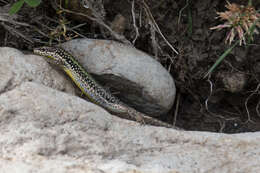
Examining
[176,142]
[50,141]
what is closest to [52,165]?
[50,141]

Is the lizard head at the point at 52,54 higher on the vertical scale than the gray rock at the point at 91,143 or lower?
higher

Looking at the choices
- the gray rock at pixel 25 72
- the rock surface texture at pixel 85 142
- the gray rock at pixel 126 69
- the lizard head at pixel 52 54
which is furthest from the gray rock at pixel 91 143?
the gray rock at pixel 126 69

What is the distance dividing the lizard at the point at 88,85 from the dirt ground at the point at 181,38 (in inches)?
12.1

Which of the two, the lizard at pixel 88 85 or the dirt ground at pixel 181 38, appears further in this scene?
the dirt ground at pixel 181 38

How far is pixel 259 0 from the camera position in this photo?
3580 mm

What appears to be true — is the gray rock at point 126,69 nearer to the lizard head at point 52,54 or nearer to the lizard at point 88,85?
the lizard at point 88,85

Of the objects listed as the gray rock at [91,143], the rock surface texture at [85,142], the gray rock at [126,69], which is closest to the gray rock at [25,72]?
the rock surface texture at [85,142]

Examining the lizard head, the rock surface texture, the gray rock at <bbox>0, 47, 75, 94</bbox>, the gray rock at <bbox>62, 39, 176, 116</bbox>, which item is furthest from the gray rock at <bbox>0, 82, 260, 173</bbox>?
the gray rock at <bbox>62, 39, 176, 116</bbox>

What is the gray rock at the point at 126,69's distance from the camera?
383cm

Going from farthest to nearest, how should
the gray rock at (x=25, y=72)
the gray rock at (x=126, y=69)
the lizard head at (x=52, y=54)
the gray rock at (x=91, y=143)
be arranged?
1. the gray rock at (x=126, y=69)
2. the lizard head at (x=52, y=54)
3. the gray rock at (x=25, y=72)
4. the gray rock at (x=91, y=143)

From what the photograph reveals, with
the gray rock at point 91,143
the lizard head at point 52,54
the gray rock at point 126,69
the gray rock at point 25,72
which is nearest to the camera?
the gray rock at point 91,143

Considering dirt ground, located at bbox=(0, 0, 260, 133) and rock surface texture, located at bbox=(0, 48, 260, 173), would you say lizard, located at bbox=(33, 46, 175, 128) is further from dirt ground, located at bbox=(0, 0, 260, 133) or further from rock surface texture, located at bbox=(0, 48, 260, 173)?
rock surface texture, located at bbox=(0, 48, 260, 173)

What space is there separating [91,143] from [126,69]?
1.32 m

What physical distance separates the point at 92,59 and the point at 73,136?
4.38 ft
